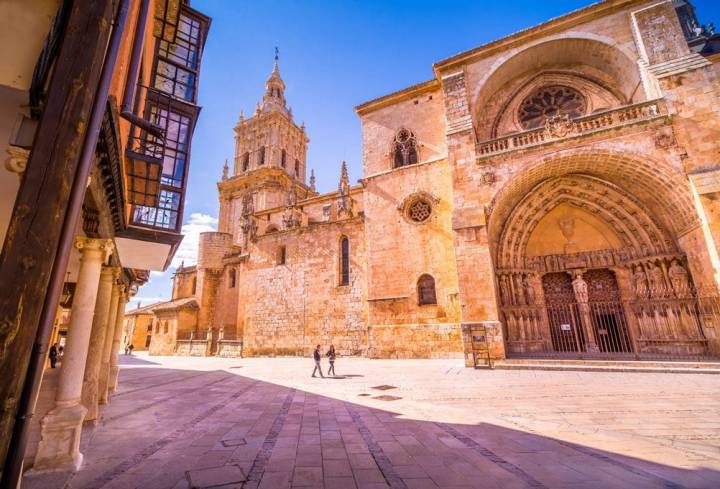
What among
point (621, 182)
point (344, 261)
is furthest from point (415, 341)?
point (621, 182)

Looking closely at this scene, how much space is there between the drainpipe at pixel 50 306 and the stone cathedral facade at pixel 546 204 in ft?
35.0

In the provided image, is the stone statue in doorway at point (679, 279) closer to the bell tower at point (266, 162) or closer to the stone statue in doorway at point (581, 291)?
the stone statue in doorway at point (581, 291)

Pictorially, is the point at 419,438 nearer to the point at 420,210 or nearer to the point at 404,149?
the point at 420,210

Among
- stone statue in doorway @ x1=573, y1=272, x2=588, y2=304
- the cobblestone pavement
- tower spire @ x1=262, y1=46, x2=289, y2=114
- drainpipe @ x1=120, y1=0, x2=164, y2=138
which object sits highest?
tower spire @ x1=262, y1=46, x2=289, y2=114

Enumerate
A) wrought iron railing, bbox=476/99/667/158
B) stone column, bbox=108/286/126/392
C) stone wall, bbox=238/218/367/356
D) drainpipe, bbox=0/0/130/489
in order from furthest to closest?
1. stone wall, bbox=238/218/367/356
2. wrought iron railing, bbox=476/99/667/158
3. stone column, bbox=108/286/126/392
4. drainpipe, bbox=0/0/130/489

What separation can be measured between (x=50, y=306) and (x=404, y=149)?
15.7 m

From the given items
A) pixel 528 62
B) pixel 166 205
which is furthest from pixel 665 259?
pixel 166 205

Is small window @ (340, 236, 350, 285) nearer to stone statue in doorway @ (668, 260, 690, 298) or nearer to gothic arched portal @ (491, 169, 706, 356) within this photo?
gothic arched portal @ (491, 169, 706, 356)

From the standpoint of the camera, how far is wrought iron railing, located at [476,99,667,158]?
10.3m

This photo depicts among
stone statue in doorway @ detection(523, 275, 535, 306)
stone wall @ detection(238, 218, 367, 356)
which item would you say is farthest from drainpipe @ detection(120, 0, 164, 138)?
stone wall @ detection(238, 218, 367, 356)

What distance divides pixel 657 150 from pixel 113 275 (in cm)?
1538

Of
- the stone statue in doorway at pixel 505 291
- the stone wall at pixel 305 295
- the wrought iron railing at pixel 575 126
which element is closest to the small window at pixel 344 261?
the stone wall at pixel 305 295

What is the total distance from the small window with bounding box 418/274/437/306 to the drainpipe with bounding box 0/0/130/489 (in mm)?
12915

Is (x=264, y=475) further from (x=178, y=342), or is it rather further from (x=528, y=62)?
(x=178, y=342)
